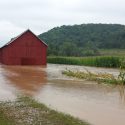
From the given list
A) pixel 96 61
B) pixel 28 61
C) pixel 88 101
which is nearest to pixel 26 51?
pixel 28 61

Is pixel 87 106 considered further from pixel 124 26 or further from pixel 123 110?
pixel 124 26

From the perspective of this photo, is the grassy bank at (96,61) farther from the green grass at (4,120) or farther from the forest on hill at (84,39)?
the green grass at (4,120)

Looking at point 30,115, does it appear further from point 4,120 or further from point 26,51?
point 26,51

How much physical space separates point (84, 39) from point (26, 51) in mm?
52998

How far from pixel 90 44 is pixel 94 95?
7756cm

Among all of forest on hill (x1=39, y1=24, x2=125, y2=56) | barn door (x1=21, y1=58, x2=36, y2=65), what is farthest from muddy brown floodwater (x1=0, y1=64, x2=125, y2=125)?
forest on hill (x1=39, y1=24, x2=125, y2=56)

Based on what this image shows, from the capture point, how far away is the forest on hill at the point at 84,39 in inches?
3342

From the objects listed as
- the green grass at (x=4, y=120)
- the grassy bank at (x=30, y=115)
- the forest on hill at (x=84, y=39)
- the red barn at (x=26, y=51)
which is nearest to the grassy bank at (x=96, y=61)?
the red barn at (x=26, y=51)

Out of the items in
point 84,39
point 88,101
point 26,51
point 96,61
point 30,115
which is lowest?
point 88,101

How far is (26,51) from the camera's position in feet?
160

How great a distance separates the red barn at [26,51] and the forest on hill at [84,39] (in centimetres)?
2854

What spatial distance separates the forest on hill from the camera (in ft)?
278

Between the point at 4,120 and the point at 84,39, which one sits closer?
the point at 4,120

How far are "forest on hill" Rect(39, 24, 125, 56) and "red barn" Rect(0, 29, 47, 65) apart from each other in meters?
28.5
